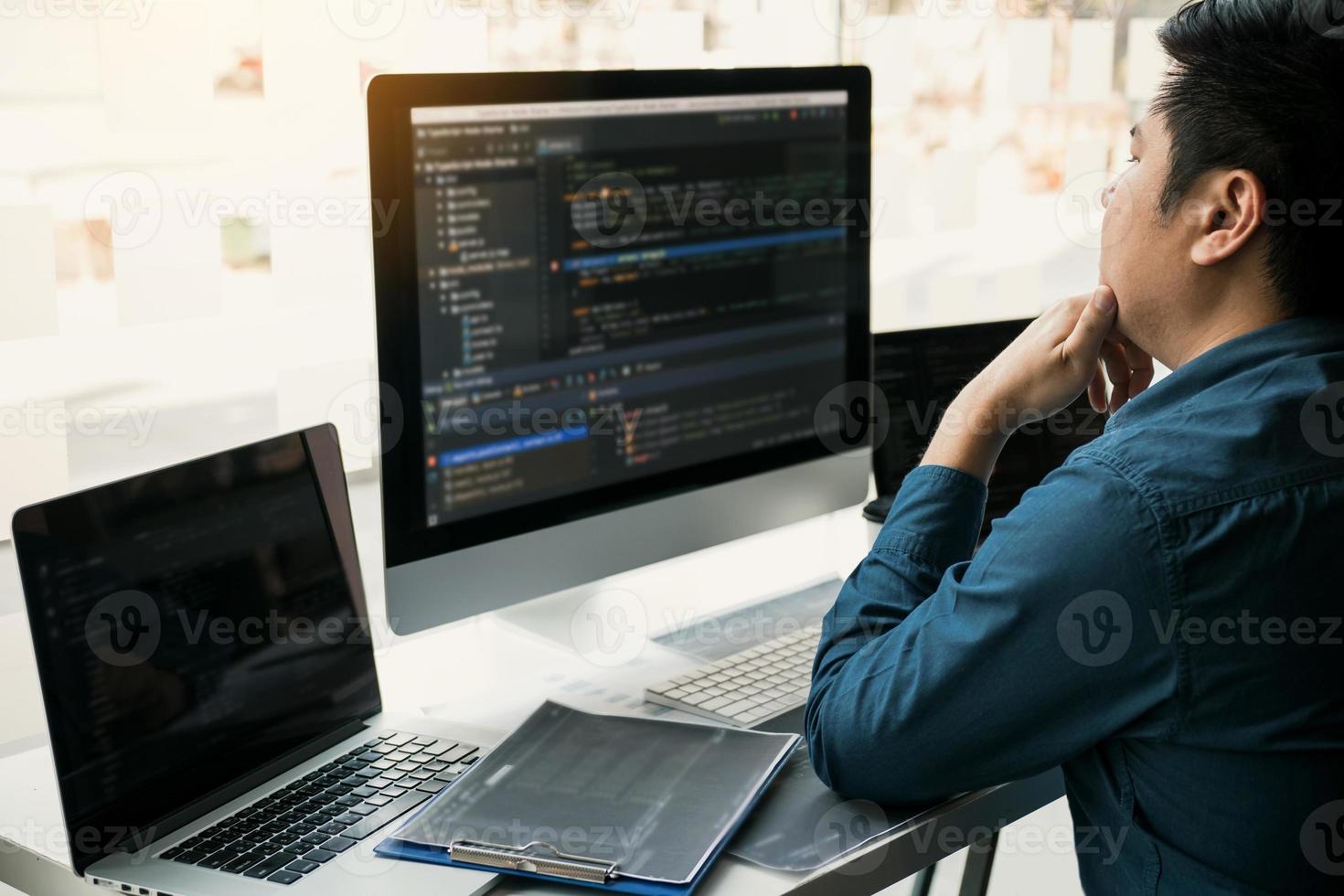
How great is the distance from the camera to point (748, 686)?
1288mm

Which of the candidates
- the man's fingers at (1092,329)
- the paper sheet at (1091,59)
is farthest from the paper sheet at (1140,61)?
the man's fingers at (1092,329)

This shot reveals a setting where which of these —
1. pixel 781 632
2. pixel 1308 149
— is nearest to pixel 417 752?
pixel 781 632

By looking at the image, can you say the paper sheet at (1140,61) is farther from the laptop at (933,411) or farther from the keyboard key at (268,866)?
the keyboard key at (268,866)

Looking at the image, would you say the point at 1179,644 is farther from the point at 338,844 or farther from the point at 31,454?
the point at 31,454

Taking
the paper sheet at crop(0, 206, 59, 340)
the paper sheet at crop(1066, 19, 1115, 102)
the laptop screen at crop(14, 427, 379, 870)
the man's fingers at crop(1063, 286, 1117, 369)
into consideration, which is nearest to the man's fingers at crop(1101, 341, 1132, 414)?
the man's fingers at crop(1063, 286, 1117, 369)

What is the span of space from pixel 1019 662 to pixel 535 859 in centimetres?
37

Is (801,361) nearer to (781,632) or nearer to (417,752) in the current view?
(781,632)

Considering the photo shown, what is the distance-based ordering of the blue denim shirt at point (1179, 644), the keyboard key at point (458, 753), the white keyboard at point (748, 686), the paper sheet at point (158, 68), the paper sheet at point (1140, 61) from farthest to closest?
the paper sheet at point (1140, 61), the paper sheet at point (158, 68), the white keyboard at point (748, 686), the keyboard key at point (458, 753), the blue denim shirt at point (1179, 644)

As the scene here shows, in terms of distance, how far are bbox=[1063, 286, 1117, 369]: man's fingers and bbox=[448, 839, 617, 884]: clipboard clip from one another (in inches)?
24.2

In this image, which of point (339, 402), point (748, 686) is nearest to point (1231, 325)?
point (748, 686)

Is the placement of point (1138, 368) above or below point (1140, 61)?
below

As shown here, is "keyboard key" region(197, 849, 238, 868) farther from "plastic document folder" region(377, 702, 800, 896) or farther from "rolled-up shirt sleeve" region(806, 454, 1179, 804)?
"rolled-up shirt sleeve" region(806, 454, 1179, 804)

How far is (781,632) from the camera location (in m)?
1.44

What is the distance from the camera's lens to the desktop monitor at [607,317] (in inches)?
49.2
